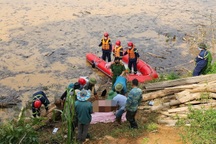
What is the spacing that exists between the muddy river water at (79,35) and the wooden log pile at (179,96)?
3.84 meters

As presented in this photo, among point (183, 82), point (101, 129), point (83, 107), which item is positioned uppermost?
point (83, 107)

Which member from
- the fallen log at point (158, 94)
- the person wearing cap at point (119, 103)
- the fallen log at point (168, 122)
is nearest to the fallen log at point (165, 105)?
the fallen log at point (158, 94)

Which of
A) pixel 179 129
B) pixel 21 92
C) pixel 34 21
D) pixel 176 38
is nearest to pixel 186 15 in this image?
pixel 176 38

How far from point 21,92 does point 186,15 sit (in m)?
12.0

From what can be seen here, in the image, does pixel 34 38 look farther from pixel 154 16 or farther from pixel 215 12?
pixel 215 12

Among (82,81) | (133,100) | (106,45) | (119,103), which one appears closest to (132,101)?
(133,100)

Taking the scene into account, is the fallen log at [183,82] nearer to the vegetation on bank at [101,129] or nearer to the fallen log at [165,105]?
the fallen log at [165,105]

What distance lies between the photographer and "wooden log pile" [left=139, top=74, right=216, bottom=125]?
7586 millimetres

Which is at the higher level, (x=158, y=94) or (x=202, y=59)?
(x=202, y=59)

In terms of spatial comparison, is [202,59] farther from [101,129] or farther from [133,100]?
[101,129]

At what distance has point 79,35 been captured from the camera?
53.1 feet

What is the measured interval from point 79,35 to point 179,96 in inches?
365

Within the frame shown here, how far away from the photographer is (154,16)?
18.8 meters

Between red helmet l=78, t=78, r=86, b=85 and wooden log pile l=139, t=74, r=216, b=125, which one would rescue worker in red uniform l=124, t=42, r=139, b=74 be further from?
red helmet l=78, t=78, r=86, b=85
